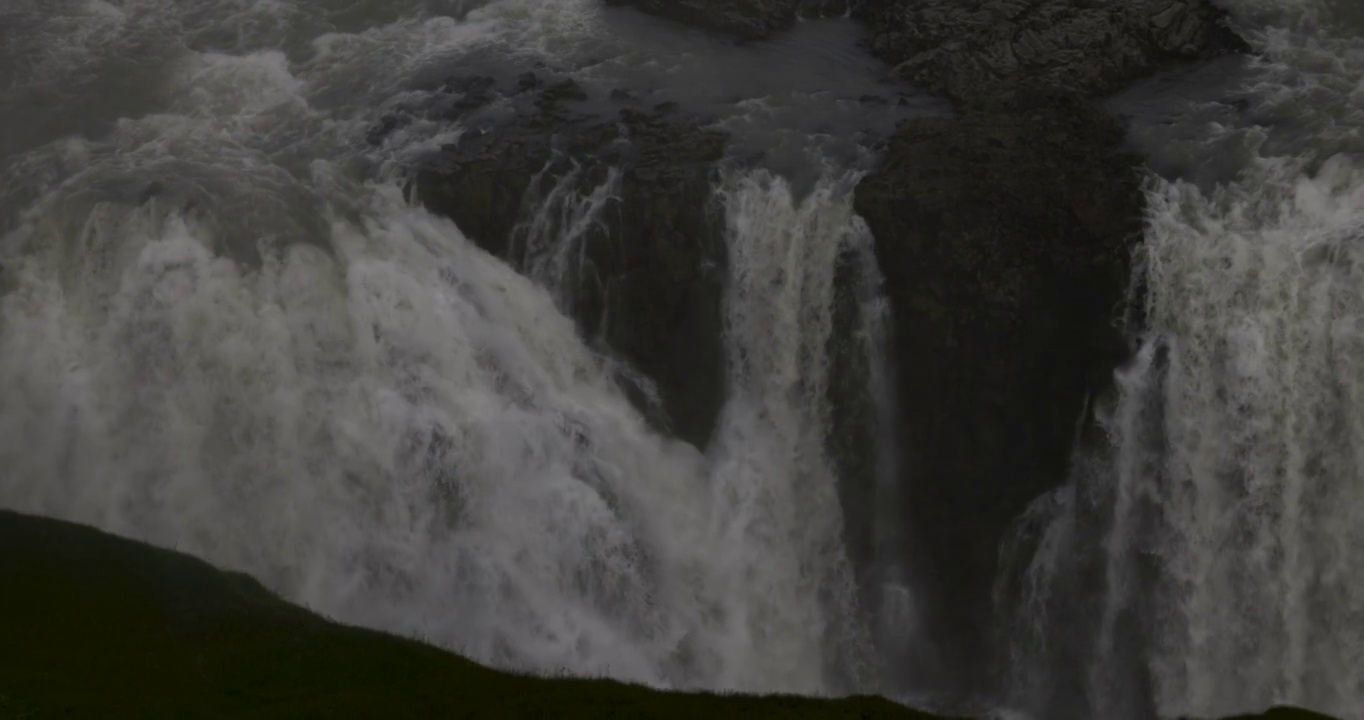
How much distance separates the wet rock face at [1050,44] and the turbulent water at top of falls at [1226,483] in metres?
5.50

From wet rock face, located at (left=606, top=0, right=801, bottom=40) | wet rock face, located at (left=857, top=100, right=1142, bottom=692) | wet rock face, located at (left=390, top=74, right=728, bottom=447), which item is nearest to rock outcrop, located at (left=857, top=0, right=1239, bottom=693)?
wet rock face, located at (left=857, top=100, right=1142, bottom=692)

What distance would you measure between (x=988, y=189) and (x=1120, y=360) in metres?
5.68

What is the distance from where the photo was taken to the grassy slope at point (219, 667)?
24250 millimetres

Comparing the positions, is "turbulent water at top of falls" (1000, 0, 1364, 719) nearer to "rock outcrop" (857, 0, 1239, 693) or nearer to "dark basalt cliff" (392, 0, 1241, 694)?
"rock outcrop" (857, 0, 1239, 693)

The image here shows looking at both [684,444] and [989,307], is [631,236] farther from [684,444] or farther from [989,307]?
[989,307]

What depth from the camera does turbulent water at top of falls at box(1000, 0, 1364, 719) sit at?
34.5 m

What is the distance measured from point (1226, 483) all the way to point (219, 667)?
23701mm

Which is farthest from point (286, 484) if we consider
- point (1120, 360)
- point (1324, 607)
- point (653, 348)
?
point (1324, 607)

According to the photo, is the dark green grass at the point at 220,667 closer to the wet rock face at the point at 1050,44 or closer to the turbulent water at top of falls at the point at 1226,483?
the turbulent water at top of falls at the point at 1226,483

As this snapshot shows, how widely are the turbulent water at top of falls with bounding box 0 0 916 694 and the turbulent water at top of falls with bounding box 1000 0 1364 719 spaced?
244 inches

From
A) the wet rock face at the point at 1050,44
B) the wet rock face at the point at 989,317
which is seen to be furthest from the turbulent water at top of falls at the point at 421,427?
the wet rock face at the point at 1050,44

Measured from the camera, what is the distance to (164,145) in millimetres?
42500

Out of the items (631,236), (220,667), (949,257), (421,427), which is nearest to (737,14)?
(631,236)

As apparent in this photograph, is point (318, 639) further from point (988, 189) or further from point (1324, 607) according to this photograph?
point (1324, 607)
